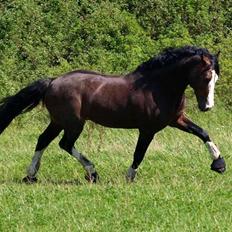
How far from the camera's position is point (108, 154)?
10.2 m

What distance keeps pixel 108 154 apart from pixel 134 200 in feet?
10.4

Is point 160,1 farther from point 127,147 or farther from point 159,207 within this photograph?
point 159,207

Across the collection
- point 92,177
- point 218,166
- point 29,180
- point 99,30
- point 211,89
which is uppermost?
point 211,89

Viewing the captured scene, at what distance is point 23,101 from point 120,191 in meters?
2.61

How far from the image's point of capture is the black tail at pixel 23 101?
9.24 metres

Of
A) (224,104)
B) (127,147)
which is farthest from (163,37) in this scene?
(127,147)

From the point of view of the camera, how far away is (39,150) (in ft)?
30.3

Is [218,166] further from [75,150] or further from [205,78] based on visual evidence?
[75,150]

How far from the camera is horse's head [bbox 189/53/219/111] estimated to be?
8.43m

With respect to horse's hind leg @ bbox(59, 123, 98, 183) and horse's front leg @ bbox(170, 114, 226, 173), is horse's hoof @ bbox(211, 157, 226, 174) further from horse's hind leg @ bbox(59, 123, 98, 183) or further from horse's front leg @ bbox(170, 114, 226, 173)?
horse's hind leg @ bbox(59, 123, 98, 183)

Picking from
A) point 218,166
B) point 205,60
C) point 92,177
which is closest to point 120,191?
point 92,177

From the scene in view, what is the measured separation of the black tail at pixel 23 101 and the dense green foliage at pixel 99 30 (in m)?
9.84

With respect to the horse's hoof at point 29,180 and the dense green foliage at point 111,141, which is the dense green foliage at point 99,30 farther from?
the horse's hoof at point 29,180

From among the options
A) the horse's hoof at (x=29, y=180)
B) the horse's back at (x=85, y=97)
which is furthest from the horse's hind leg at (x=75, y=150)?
the horse's hoof at (x=29, y=180)
